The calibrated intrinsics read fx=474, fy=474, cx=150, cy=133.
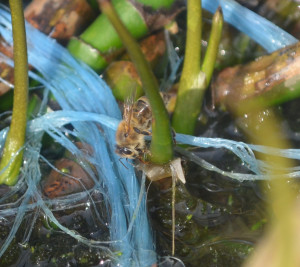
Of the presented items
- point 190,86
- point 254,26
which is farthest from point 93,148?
point 254,26

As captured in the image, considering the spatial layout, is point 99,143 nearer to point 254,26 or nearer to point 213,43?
point 213,43

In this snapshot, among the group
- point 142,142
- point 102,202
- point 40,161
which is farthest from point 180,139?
point 40,161

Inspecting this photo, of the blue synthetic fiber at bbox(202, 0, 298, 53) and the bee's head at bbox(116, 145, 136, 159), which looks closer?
the bee's head at bbox(116, 145, 136, 159)

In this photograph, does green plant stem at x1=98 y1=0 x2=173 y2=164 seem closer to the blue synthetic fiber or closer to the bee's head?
the bee's head

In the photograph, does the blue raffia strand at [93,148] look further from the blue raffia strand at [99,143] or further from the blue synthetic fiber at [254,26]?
the blue synthetic fiber at [254,26]

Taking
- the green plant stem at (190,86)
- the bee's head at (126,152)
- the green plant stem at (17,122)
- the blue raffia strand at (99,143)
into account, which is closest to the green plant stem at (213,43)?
the green plant stem at (190,86)

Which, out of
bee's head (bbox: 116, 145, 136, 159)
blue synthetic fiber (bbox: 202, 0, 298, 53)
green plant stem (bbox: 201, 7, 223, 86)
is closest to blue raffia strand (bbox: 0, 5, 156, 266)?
bee's head (bbox: 116, 145, 136, 159)

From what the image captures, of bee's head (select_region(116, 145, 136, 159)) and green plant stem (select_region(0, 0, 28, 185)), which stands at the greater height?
green plant stem (select_region(0, 0, 28, 185))

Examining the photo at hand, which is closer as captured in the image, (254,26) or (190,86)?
(190,86)
